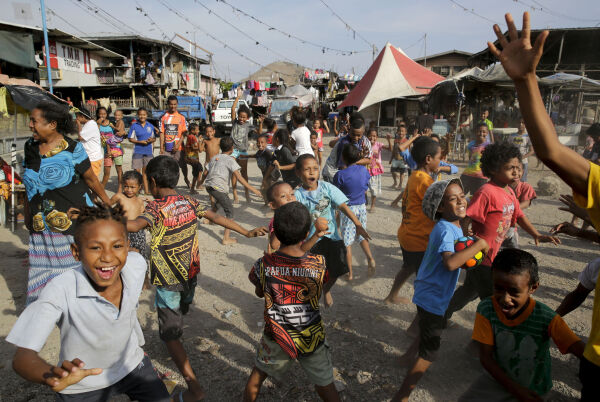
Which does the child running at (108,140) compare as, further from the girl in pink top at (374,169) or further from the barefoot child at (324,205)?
the barefoot child at (324,205)

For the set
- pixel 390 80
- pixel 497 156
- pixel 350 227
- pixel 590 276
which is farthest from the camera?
pixel 390 80

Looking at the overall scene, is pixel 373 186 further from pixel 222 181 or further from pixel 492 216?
pixel 492 216

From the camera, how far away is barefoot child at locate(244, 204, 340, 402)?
207 cm

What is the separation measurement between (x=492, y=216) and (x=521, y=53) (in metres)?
1.93

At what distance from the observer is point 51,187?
305 centimetres

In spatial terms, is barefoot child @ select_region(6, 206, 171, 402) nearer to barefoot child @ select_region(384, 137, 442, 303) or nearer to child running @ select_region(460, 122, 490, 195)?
barefoot child @ select_region(384, 137, 442, 303)

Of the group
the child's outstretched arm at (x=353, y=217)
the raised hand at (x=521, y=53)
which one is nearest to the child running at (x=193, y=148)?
the child's outstretched arm at (x=353, y=217)

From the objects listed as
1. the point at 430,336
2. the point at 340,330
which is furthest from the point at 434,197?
the point at 340,330

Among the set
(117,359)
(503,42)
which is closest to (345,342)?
(117,359)

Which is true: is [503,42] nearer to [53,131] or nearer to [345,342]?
[345,342]

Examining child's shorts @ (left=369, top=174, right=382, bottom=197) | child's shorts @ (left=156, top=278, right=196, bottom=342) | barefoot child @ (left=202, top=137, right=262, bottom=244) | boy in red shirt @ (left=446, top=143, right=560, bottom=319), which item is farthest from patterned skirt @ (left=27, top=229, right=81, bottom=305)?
child's shorts @ (left=369, top=174, right=382, bottom=197)

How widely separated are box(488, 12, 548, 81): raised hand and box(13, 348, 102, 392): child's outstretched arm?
1.85m

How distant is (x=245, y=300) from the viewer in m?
4.09

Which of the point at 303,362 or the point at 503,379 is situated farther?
the point at 303,362
